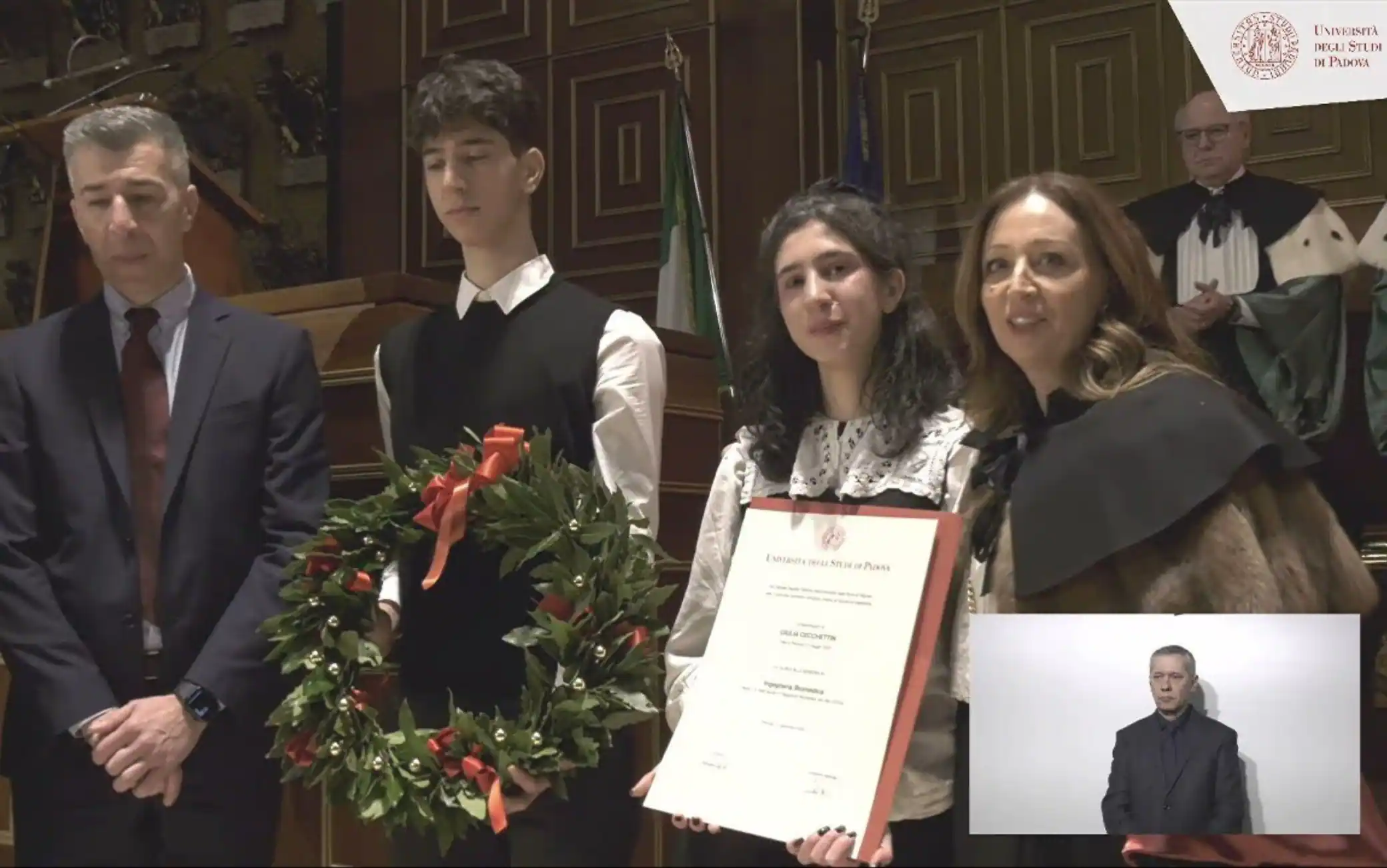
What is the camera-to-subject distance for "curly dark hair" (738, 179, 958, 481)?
1355mm

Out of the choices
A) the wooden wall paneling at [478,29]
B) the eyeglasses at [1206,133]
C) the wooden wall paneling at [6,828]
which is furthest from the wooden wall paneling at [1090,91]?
the wooden wall paneling at [6,828]

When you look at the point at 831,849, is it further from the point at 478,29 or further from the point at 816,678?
the point at 478,29

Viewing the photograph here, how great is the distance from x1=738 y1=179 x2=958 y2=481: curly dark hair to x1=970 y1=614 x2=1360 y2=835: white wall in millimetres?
393

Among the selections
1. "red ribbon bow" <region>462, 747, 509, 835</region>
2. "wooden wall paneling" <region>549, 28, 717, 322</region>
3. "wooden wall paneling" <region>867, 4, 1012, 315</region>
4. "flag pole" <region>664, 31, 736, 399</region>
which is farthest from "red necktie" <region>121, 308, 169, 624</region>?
"wooden wall paneling" <region>867, 4, 1012, 315</region>

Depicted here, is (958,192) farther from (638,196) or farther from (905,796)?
(905,796)

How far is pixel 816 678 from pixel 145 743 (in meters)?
0.85

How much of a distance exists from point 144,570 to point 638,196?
1.74m

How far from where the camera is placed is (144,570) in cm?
160

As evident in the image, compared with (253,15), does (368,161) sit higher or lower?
lower

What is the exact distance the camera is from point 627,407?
1580 millimetres

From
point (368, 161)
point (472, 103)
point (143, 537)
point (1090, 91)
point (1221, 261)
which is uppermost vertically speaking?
point (1090, 91)

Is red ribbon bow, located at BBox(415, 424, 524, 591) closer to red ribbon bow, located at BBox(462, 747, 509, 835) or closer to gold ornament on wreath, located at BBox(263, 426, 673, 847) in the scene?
gold ornament on wreath, located at BBox(263, 426, 673, 847)

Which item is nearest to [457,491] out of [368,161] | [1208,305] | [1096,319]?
[1096,319]

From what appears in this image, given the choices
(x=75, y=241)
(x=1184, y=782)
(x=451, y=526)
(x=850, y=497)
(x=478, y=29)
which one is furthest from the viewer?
(x=75, y=241)
